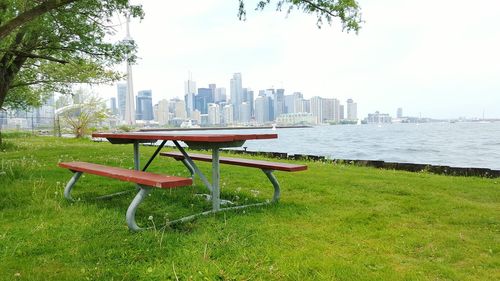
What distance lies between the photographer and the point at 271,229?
4168 mm

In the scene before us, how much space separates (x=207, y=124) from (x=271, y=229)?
119 meters

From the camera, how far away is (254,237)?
3885 mm

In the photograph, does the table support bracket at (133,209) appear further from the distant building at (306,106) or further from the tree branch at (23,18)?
the distant building at (306,106)

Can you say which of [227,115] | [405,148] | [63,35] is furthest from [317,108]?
[63,35]

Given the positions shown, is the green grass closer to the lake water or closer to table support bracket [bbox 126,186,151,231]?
table support bracket [bbox 126,186,151,231]

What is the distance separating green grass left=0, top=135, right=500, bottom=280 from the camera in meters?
3.16

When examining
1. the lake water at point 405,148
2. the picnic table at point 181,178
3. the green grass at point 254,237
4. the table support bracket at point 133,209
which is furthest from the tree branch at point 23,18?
the lake water at point 405,148

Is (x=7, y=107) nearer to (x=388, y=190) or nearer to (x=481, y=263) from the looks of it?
(x=388, y=190)

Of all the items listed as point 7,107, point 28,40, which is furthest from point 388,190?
point 7,107

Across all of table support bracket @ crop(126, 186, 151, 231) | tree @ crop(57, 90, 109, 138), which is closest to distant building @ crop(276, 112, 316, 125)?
tree @ crop(57, 90, 109, 138)

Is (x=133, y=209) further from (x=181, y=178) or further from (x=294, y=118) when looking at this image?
(x=294, y=118)

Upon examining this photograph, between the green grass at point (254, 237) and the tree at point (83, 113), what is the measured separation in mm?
23670

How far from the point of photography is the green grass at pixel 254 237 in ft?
10.4

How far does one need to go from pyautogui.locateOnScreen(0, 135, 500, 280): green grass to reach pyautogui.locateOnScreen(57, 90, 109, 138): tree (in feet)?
77.7
